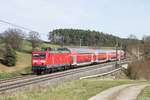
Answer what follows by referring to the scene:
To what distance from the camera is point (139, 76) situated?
47.1m

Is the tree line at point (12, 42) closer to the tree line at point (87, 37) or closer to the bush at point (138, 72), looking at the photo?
the tree line at point (87, 37)

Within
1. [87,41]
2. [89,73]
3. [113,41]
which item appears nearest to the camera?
A: [89,73]

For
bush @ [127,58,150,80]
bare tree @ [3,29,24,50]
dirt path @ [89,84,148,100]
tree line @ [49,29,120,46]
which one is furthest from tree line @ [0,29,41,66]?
dirt path @ [89,84,148,100]

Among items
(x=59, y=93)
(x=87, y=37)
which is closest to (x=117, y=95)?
(x=59, y=93)

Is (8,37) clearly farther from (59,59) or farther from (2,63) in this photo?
(59,59)

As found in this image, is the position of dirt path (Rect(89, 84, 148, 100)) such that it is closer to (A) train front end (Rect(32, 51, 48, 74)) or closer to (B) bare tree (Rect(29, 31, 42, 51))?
(A) train front end (Rect(32, 51, 48, 74))

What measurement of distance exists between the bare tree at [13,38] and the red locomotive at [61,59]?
3191 cm

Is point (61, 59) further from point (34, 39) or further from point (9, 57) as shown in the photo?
point (34, 39)

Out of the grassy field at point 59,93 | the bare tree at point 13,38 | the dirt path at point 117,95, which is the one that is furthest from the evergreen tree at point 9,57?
the dirt path at point 117,95

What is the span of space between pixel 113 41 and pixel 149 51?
1352 inches

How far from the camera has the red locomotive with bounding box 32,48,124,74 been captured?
28.0 m

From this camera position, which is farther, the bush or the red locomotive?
the bush

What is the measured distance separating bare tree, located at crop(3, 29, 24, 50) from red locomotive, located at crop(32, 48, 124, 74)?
105 ft

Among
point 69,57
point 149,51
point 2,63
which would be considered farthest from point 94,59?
point 149,51
